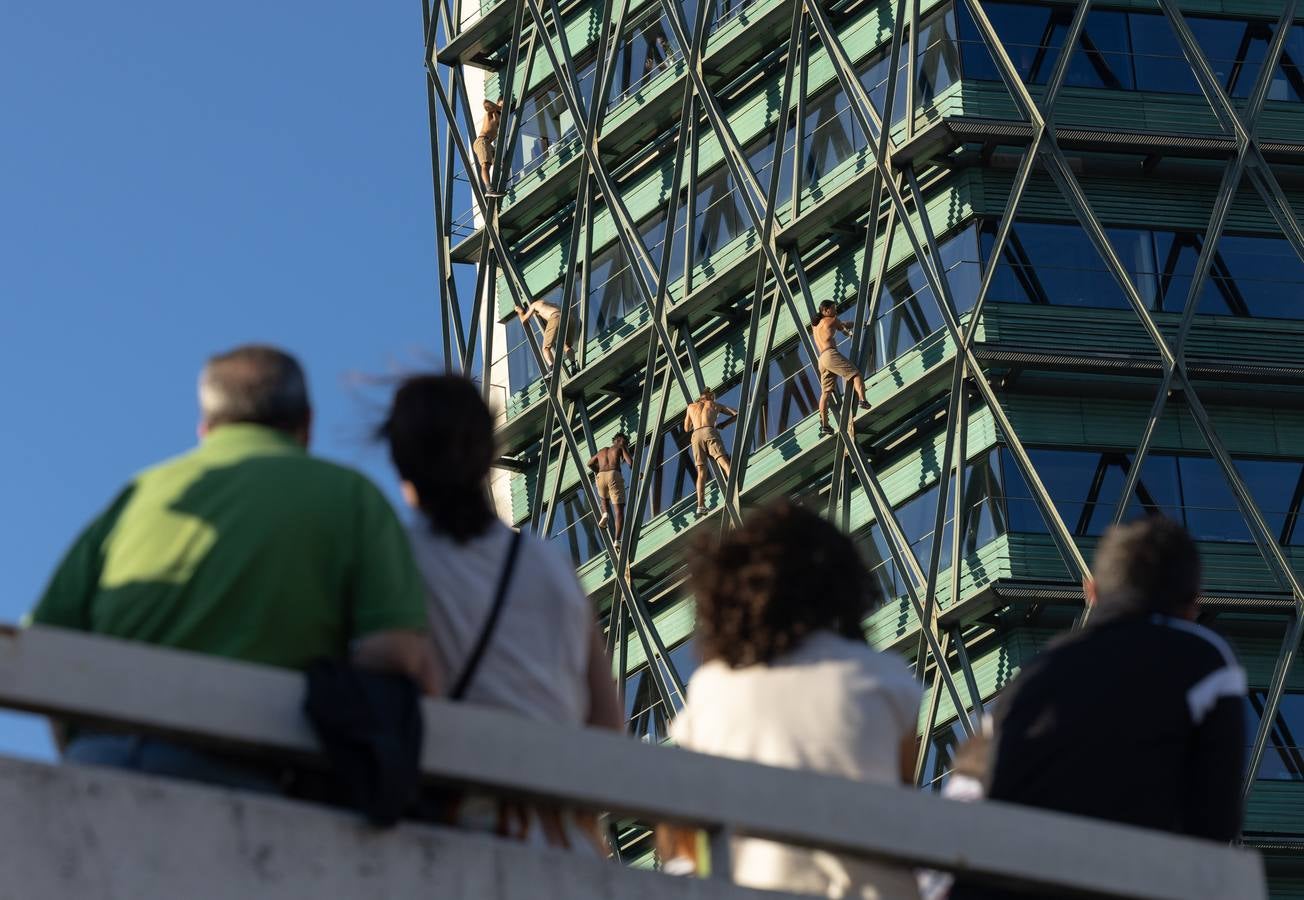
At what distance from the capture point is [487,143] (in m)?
39.5

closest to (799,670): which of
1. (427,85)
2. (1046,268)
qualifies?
(1046,268)

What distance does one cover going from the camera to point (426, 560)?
15.9ft

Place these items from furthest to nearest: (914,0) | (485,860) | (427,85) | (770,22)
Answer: (427,85), (770,22), (914,0), (485,860)

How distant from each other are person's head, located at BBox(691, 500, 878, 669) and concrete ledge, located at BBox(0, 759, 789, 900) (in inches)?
28.6

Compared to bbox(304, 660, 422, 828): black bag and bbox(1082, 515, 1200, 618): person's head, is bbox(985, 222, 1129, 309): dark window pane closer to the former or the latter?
bbox(1082, 515, 1200, 618): person's head

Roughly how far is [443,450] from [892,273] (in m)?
28.8

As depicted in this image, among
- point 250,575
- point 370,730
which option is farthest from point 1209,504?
point 370,730

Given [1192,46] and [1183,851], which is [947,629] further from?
[1183,851]

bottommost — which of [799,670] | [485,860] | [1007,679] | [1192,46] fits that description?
[485,860]

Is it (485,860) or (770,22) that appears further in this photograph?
(770,22)

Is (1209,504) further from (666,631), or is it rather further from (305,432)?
(305,432)

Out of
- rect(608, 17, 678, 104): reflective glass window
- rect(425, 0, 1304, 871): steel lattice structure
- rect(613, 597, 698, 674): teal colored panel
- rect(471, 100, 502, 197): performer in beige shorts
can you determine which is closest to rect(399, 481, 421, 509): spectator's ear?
rect(425, 0, 1304, 871): steel lattice structure

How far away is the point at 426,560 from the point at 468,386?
0.37 m

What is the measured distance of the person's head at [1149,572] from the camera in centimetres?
525
